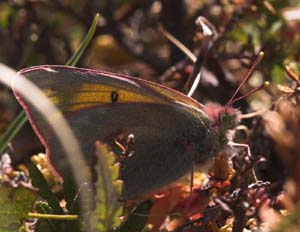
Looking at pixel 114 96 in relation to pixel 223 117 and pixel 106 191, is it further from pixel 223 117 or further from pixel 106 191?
pixel 106 191

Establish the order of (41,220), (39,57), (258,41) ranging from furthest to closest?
(39,57), (258,41), (41,220)

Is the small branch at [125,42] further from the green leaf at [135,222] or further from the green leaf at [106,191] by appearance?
the green leaf at [106,191]

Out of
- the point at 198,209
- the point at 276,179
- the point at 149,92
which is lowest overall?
the point at 276,179

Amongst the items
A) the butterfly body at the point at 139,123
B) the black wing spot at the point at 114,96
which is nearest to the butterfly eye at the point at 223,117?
the butterfly body at the point at 139,123

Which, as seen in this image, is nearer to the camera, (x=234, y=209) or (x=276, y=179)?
(x=234, y=209)

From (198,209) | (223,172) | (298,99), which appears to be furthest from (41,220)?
(298,99)

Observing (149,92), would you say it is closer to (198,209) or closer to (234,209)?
(198,209)
